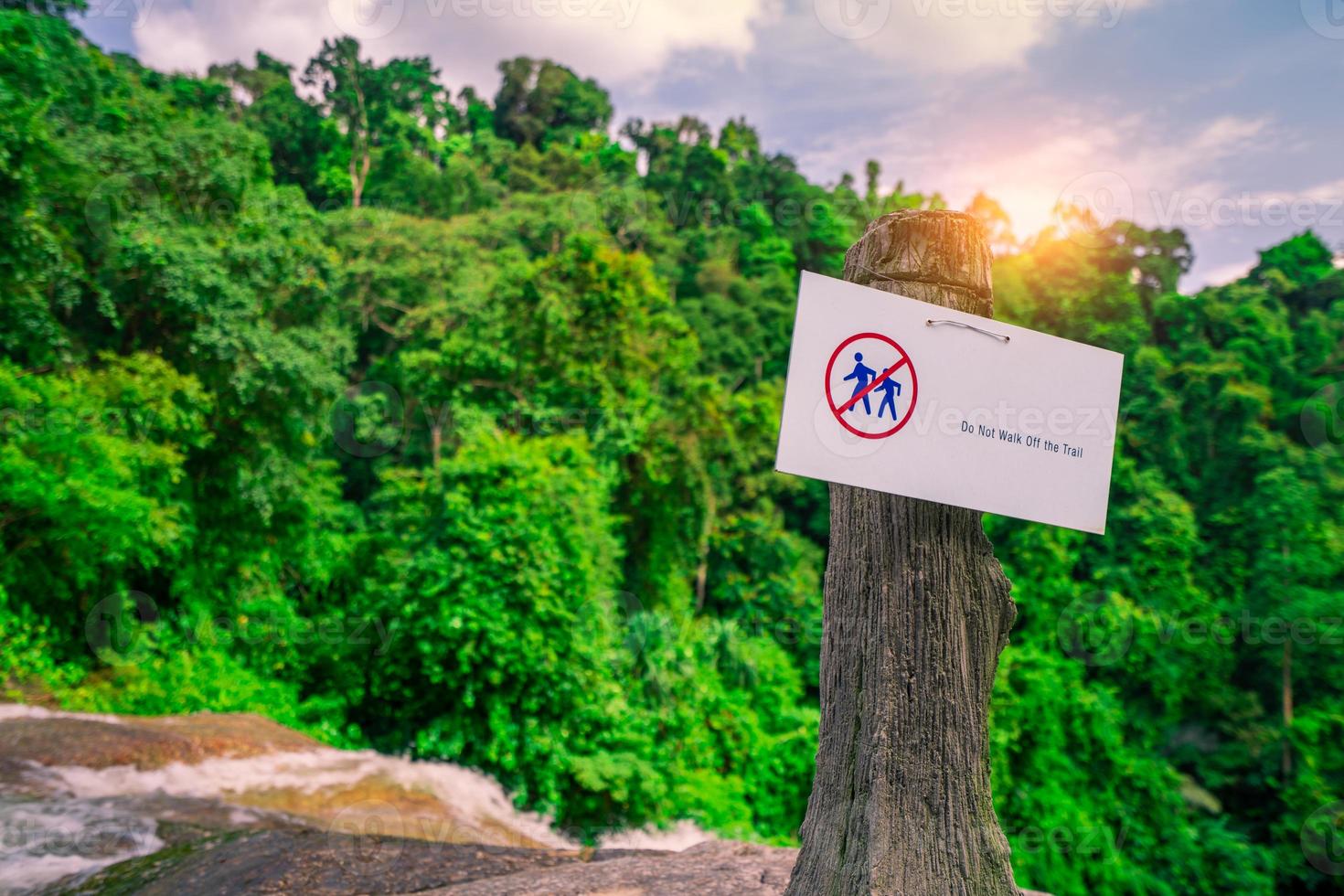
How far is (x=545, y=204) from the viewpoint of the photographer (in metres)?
24.9

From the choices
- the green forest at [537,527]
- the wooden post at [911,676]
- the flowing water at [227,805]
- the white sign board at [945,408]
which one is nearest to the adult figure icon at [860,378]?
the white sign board at [945,408]

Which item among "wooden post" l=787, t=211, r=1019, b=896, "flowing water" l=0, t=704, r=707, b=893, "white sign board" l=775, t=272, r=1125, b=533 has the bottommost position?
"flowing water" l=0, t=704, r=707, b=893

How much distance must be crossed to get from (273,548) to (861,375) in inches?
540

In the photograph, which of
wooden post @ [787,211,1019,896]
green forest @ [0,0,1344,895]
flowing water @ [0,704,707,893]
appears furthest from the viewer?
green forest @ [0,0,1344,895]

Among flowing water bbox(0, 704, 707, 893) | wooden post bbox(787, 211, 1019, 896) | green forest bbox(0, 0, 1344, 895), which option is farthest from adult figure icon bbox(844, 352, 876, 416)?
green forest bbox(0, 0, 1344, 895)

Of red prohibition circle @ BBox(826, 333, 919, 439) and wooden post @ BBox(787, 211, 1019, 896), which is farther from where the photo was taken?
wooden post @ BBox(787, 211, 1019, 896)

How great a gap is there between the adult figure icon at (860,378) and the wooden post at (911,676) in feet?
0.77

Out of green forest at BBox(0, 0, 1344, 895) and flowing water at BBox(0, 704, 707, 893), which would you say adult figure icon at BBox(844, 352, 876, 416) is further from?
green forest at BBox(0, 0, 1344, 895)

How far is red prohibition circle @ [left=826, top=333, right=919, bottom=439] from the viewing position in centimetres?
246

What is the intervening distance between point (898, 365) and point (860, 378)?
139mm

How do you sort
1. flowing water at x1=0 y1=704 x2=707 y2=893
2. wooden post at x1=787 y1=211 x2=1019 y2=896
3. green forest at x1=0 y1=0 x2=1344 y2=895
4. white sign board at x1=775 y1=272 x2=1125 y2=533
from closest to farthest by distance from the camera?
white sign board at x1=775 y1=272 x2=1125 y2=533
wooden post at x1=787 y1=211 x2=1019 y2=896
flowing water at x1=0 y1=704 x2=707 y2=893
green forest at x1=0 y1=0 x2=1344 y2=895

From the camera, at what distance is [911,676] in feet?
8.75

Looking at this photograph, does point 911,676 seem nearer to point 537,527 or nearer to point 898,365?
point 898,365

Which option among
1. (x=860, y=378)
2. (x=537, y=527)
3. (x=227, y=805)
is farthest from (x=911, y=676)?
(x=537, y=527)
